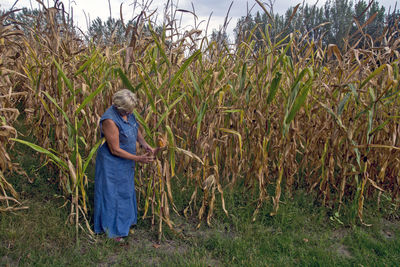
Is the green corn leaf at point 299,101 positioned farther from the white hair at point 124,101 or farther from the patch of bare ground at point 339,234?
the white hair at point 124,101

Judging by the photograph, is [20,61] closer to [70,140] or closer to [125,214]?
[70,140]

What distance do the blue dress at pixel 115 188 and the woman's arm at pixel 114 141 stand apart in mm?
97

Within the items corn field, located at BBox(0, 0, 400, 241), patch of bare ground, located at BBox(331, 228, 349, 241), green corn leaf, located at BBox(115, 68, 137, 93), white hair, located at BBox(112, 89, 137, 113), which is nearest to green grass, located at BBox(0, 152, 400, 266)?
patch of bare ground, located at BBox(331, 228, 349, 241)

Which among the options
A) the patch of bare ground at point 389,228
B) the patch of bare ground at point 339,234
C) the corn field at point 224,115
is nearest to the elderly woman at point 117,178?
the corn field at point 224,115

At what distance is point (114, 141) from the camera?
7.83 ft

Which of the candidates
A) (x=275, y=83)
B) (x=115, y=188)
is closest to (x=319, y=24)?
(x=275, y=83)

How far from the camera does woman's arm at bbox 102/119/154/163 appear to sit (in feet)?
7.71

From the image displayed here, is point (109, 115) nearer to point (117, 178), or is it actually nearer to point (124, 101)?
point (124, 101)

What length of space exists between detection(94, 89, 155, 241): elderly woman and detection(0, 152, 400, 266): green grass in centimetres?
16

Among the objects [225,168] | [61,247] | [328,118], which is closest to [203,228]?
[225,168]

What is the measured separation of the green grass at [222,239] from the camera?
2.38m

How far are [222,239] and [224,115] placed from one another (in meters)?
1.16

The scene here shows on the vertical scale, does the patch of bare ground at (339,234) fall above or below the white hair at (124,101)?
below

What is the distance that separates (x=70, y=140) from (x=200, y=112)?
110 centimetres
